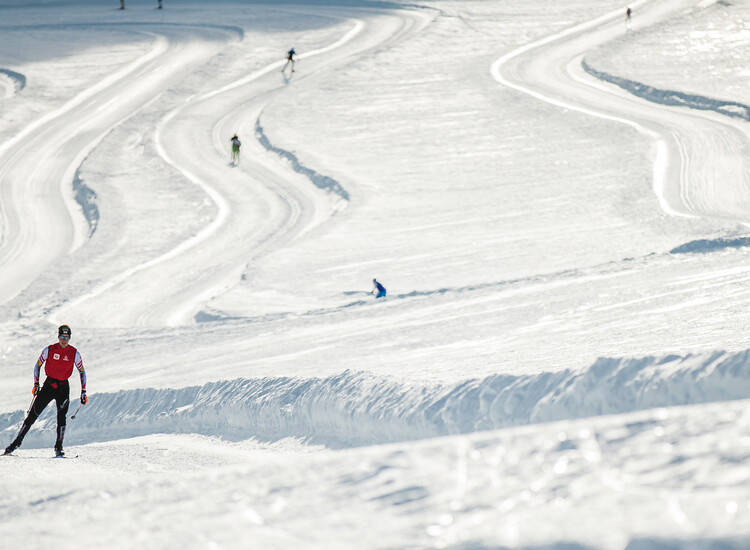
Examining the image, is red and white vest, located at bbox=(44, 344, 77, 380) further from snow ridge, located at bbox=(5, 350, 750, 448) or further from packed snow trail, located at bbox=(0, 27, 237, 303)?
packed snow trail, located at bbox=(0, 27, 237, 303)

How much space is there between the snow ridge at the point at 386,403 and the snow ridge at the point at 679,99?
23428 millimetres

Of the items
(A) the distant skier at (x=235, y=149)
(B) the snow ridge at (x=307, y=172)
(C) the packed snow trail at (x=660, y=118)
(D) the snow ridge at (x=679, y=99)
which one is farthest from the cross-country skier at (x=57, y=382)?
(D) the snow ridge at (x=679, y=99)

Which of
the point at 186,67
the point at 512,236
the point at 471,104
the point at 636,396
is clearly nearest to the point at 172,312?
the point at 512,236

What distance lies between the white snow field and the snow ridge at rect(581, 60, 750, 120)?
14 cm

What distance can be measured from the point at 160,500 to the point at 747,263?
1104cm

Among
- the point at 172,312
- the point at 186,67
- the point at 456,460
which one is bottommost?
the point at 172,312

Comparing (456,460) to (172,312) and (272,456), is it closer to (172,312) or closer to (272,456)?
(272,456)

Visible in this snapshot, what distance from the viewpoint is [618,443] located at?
10.1 feet

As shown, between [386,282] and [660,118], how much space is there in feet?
54.9

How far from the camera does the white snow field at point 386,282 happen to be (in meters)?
3.12

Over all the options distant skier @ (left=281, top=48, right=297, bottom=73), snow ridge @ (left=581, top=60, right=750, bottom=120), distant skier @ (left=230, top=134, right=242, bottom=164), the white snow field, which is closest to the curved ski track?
the white snow field

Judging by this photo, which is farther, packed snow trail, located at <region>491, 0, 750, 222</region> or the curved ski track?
packed snow trail, located at <region>491, 0, 750, 222</region>

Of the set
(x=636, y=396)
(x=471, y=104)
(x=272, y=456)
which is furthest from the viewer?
(x=471, y=104)

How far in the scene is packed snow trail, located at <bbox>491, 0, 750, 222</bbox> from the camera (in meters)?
19.6
